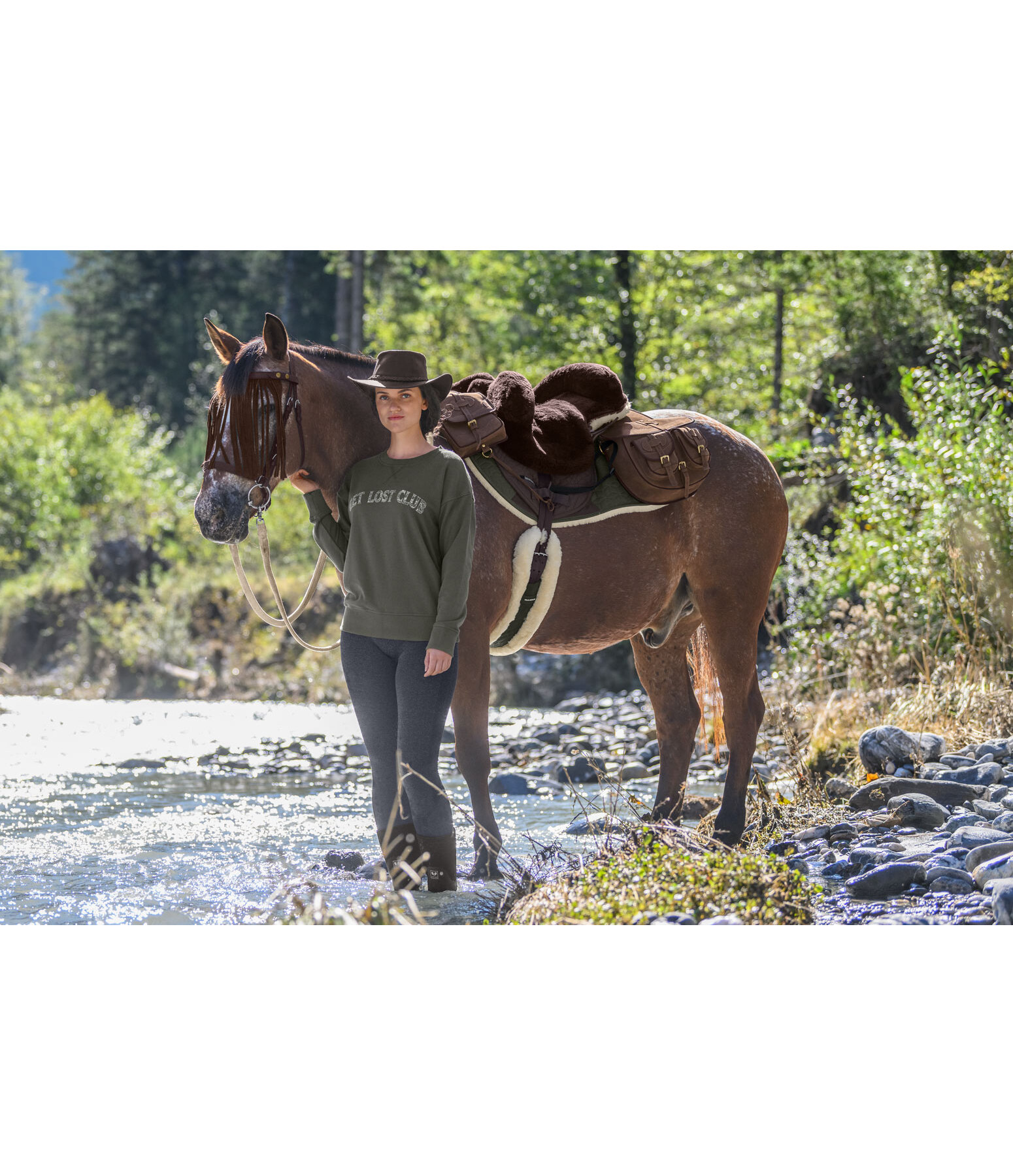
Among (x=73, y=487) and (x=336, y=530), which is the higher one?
(x=336, y=530)

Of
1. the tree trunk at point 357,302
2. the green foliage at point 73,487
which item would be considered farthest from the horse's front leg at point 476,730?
the tree trunk at point 357,302

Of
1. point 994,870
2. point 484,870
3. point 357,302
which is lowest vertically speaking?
point 484,870

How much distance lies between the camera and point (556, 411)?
208 inches

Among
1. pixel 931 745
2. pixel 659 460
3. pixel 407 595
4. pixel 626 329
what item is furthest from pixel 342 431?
pixel 626 329

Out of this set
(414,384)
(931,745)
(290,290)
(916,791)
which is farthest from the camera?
(290,290)

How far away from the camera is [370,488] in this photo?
4285 millimetres

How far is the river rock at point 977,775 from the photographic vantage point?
615 cm

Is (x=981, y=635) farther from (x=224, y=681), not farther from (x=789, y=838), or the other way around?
(x=224, y=681)

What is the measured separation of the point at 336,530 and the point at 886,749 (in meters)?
3.75

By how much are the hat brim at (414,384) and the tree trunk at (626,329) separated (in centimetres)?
1145

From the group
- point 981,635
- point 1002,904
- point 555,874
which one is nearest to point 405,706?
point 555,874

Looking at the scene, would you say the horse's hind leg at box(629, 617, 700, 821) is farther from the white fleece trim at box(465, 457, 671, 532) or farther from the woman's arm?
the woman's arm

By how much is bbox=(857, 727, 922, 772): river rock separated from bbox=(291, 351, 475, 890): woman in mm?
3277

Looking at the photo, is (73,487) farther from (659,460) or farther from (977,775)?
(977,775)
